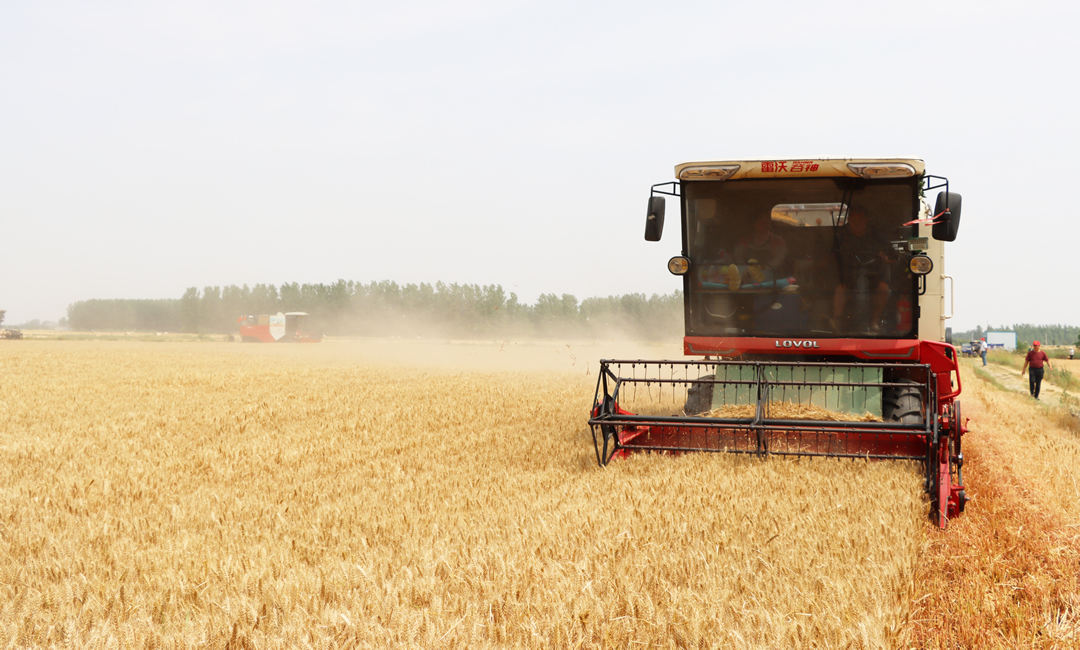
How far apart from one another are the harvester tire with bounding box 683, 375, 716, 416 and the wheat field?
3.33 feet

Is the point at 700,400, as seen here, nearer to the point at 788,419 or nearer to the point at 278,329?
the point at 788,419

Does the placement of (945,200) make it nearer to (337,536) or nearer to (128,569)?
(337,536)

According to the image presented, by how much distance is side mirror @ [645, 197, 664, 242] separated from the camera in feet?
20.9

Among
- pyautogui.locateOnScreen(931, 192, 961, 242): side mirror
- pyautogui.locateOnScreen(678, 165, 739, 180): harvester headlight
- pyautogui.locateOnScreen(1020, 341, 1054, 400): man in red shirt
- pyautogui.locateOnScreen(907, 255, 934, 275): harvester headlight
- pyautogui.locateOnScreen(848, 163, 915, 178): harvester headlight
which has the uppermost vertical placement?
pyautogui.locateOnScreen(678, 165, 739, 180): harvester headlight

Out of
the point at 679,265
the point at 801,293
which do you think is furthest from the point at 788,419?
the point at 679,265

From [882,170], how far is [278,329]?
50823 millimetres

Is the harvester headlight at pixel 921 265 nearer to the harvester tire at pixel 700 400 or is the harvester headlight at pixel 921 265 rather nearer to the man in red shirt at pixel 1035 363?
the harvester tire at pixel 700 400

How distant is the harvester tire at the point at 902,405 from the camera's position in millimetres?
5980

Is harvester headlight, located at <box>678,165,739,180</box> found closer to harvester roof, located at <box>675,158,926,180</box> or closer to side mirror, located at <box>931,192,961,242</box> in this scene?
harvester roof, located at <box>675,158,926,180</box>

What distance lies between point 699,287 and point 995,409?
25.3 feet

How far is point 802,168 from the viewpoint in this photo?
261 inches

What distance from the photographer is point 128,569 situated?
3.41 meters

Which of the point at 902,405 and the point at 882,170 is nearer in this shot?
the point at 902,405

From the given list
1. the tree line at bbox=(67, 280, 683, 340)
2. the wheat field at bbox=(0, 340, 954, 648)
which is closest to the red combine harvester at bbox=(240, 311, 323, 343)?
the tree line at bbox=(67, 280, 683, 340)
